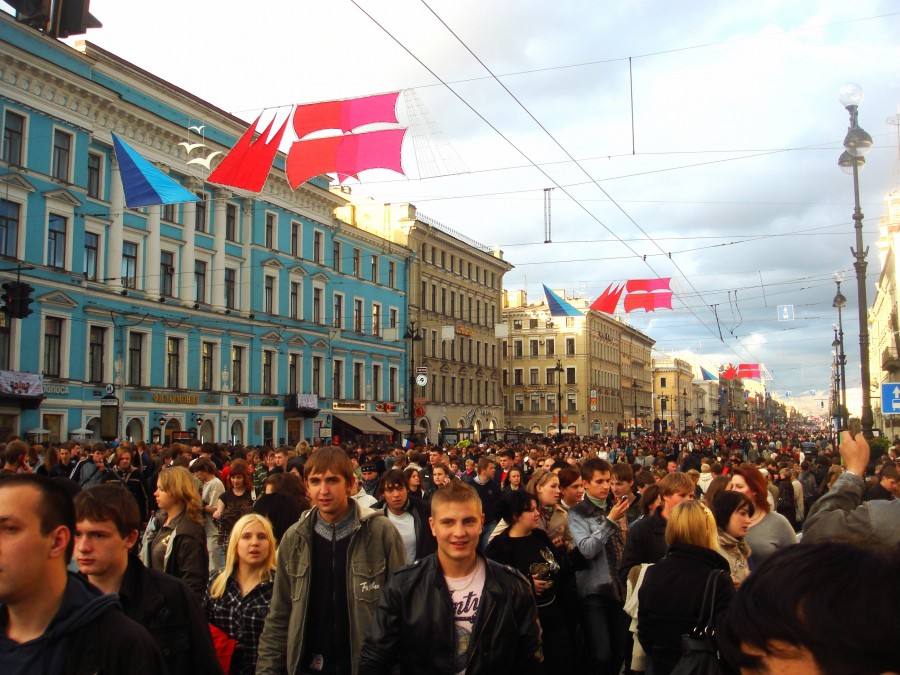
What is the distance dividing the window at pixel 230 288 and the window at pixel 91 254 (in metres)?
7.92

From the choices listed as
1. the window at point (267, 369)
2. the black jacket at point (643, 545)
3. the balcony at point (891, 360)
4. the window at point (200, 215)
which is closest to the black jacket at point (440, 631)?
the black jacket at point (643, 545)

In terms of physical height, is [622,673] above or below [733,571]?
below

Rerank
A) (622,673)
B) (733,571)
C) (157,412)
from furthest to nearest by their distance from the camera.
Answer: (157,412), (622,673), (733,571)

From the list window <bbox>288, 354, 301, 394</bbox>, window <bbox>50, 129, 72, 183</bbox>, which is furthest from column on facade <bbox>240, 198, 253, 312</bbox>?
window <bbox>50, 129, 72, 183</bbox>

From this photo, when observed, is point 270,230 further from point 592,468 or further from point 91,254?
point 592,468

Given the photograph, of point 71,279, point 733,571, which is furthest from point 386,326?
point 733,571

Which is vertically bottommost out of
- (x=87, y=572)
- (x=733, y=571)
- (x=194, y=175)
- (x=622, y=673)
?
(x=622, y=673)

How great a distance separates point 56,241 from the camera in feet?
98.5

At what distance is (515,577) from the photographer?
399 cm

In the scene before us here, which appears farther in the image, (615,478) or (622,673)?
(615,478)

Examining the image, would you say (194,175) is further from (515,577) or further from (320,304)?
(515,577)

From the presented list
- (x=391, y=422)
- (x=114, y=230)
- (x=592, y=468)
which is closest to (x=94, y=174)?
(x=114, y=230)

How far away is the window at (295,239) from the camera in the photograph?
44.2 m

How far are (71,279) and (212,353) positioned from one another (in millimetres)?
9129
